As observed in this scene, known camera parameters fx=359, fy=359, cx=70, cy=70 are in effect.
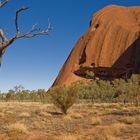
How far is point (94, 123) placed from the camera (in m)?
23.1

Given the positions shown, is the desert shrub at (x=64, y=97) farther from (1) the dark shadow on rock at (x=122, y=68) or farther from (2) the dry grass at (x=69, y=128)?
(1) the dark shadow on rock at (x=122, y=68)

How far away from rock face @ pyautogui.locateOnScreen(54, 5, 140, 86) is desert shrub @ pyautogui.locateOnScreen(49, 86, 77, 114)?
7609 centimetres

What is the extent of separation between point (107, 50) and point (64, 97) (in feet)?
305

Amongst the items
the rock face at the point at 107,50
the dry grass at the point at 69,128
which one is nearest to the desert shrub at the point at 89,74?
the rock face at the point at 107,50

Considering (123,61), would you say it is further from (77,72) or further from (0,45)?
(0,45)

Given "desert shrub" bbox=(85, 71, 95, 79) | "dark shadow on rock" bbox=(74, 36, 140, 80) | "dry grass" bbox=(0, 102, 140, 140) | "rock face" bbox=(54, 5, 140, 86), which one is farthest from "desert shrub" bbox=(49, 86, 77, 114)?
"dark shadow on rock" bbox=(74, 36, 140, 80)

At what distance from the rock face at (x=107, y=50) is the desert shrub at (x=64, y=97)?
76.1m

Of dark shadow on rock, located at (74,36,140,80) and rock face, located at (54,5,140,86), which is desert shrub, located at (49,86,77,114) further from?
dark shadow on rock, located at (74,36,140,80)

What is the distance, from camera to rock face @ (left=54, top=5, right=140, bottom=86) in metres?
121

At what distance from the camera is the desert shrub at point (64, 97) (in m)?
37.0

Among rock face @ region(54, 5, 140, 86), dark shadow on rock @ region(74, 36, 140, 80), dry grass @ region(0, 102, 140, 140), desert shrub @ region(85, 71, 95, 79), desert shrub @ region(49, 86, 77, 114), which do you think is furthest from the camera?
rock face @ region(54, 5, 140, 86)

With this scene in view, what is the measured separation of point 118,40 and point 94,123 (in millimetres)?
107451

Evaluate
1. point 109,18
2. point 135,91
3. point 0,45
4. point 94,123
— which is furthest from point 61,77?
point 0,45

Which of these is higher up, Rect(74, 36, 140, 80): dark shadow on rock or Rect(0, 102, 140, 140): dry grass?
Rect(74, 36, 140, 80): dark shadow on rock
